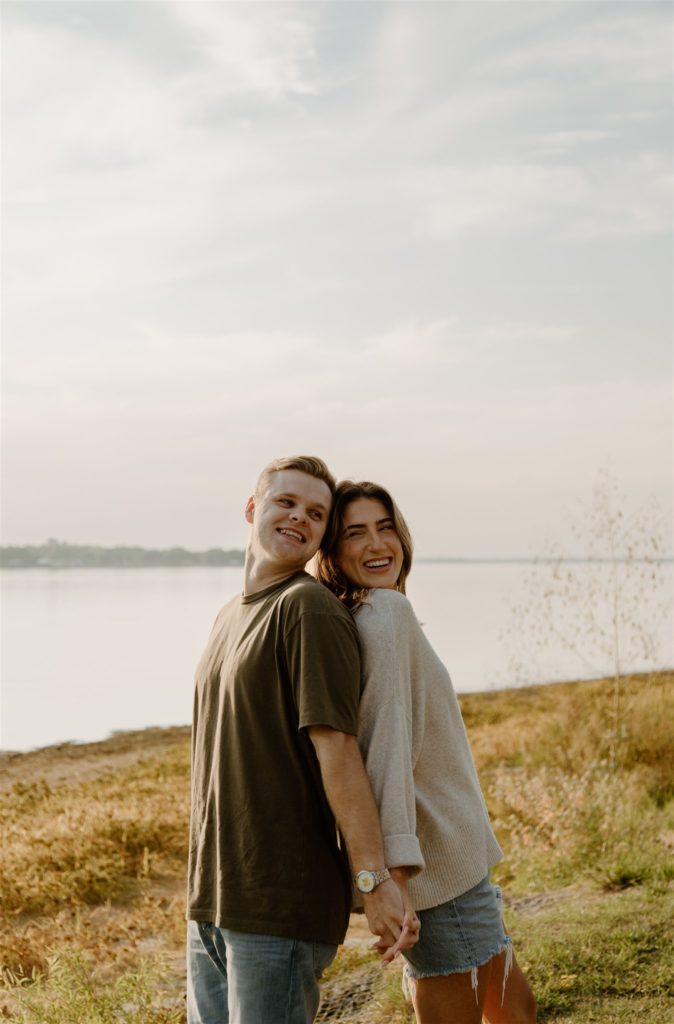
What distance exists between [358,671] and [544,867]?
15.5ft

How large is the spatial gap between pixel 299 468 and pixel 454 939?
1350mm

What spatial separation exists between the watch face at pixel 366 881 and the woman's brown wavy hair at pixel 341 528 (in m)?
0.84

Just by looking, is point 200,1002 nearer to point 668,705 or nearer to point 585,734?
point 585,734

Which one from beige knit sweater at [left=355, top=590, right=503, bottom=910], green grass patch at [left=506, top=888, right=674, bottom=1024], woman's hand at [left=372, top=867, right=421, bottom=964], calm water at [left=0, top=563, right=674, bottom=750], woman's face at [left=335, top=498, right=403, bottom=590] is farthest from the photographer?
calm water at [left=0, top=563, right=674, bottom=750]

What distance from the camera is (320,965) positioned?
253cm

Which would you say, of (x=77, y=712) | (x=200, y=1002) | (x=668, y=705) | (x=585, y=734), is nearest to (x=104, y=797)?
(x=585, y=734)

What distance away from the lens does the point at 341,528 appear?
303 centimetres

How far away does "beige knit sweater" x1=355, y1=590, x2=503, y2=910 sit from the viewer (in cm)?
253

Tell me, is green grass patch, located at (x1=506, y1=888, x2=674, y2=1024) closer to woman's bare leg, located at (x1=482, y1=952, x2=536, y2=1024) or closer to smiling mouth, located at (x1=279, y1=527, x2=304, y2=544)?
woman's bare leg, located at (x1=482, y1=952, x2=536, y2=1024)

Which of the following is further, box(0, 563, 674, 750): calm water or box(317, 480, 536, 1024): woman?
box(0, 563, 674, 750): calm water

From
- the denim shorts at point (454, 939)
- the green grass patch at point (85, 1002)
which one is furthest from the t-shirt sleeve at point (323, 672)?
the green grass patch at point (85, 1002)

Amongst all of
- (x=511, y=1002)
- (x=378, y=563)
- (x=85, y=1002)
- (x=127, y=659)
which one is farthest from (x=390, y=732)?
(x=127, y=659)

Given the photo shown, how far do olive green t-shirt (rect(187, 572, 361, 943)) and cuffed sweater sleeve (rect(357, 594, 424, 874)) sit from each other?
0.07 meters

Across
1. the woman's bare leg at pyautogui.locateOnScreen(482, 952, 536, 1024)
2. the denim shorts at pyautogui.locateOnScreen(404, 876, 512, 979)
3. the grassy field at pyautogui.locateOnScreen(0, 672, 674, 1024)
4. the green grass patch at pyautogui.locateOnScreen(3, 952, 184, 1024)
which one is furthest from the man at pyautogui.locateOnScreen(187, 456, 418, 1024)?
the grassy field at pyautogui.locateOnScreen(0, 672, 674, 1024)
